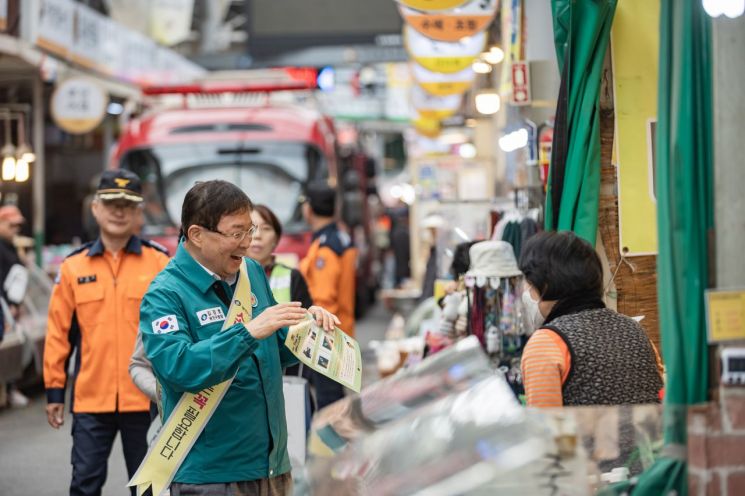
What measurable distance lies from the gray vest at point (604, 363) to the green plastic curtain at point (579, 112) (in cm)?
148

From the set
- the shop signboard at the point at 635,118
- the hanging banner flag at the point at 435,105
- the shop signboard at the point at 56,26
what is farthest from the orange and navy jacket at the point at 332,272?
Answer: the hanging banner flag at the point at 435,105

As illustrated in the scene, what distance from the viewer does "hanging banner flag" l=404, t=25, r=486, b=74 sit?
1282 cm

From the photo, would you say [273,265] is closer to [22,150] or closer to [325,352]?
[325,352]

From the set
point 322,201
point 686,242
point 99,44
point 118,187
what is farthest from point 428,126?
point 686,242

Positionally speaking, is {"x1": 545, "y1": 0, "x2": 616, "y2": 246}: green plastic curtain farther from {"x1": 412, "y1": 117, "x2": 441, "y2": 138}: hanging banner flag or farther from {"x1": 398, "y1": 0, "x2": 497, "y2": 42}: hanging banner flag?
{"x1": 412, "y1": 117, "x2": 441, "y2": 138}: hanging banner flag

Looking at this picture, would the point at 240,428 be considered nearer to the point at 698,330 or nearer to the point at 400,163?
the point at 698,330

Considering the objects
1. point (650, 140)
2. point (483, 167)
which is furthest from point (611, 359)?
point (483, 167)

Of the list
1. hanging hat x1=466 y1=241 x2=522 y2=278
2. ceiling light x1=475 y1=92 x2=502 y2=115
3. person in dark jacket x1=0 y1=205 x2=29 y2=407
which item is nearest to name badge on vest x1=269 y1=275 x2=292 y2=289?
hanging hat x1=466 y1=241 x2=522 y2=278

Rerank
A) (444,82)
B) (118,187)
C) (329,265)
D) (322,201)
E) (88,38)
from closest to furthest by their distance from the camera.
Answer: (118,187)
(329,265)
(322,201)
(444,82)
(88,38)

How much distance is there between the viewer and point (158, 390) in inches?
182

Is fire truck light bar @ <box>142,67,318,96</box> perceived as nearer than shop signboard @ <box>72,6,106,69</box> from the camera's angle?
Yes

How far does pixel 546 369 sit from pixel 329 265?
4848 millimetres

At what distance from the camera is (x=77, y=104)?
57.8 ft

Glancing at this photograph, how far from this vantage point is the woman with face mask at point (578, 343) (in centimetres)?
390
